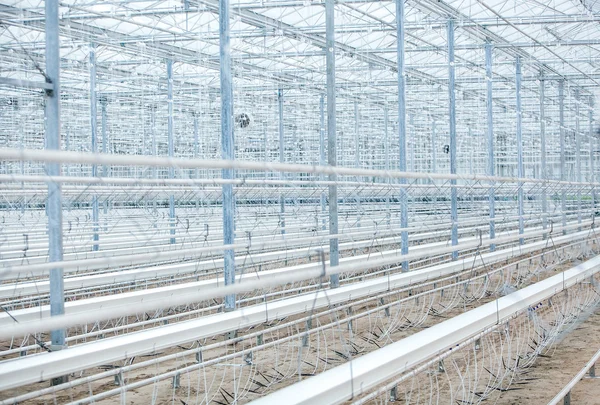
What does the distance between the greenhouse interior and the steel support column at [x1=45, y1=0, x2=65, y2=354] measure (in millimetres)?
16

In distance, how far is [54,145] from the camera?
190 inches

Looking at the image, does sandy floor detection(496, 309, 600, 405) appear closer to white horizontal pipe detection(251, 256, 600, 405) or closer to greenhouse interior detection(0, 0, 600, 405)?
greenhouse interior detection(0, 0, 600, 405)

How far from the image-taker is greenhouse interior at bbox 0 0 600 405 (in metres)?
4.18

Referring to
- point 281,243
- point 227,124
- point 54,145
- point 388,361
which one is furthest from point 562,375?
point 54,145

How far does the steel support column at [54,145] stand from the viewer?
4816 mm

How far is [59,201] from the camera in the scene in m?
4.67

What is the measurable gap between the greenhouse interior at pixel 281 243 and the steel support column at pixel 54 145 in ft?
0.05

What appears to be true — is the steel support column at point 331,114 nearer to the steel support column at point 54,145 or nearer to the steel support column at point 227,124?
the steel support column at point 227,124

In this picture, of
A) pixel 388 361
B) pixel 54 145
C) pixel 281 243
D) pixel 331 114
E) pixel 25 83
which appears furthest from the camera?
pixel 331 114

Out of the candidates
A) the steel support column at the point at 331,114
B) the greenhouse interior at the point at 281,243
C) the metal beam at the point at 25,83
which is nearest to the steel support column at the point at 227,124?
the greenhouse interior at the point at 281,243

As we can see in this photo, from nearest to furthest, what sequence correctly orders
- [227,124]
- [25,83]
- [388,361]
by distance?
[388,361] < [25,83] < [227,124]

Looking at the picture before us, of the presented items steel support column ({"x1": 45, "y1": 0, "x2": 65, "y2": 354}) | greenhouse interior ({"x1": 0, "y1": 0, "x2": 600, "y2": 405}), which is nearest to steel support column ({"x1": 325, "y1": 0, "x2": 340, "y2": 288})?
A: greenhouse interior ({"x1": 0, "y1": 0, "x2": 600, "y2": 405})

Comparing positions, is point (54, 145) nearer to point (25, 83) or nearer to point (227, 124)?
point (25, 83)

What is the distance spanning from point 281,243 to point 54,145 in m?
1.94
